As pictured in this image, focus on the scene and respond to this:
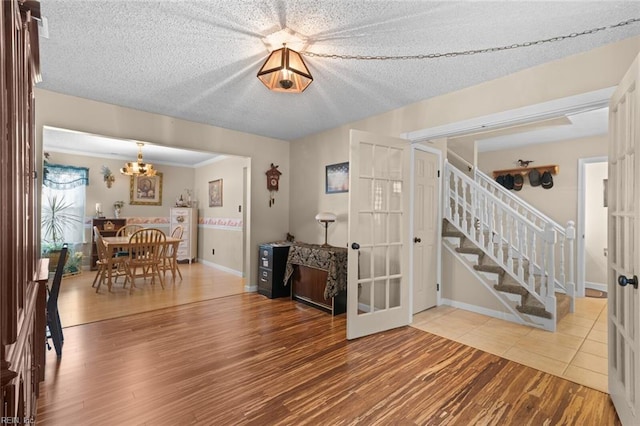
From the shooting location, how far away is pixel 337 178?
4203 millimetres

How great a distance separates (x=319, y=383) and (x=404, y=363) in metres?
0.75

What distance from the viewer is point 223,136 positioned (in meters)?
4.36

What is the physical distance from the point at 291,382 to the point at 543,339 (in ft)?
8.14

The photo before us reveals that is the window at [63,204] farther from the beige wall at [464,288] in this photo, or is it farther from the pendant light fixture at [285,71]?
the beige wall at [464,288]

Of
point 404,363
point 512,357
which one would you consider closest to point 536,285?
point 512,357

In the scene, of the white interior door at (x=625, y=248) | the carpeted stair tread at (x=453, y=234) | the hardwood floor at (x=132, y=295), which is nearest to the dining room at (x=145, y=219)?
the hardwood floor at (x=132, y=295)

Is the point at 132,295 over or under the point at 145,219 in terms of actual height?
under

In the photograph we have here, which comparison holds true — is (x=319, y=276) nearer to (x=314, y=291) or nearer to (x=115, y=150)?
(x=314, y=291)

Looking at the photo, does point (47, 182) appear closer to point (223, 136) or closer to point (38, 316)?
point (223, 136)

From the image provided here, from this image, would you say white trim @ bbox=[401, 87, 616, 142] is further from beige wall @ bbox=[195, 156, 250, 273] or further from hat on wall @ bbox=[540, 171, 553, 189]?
beige wall @ bbox=[195, 156, 250, 273]

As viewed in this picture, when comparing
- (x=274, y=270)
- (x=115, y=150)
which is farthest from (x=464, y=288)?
(x=115, y=150)

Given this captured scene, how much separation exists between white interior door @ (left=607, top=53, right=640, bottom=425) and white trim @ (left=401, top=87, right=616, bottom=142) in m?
0.23

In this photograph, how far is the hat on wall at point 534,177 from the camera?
16.6 feet

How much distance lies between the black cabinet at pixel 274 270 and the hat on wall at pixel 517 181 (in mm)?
4159
